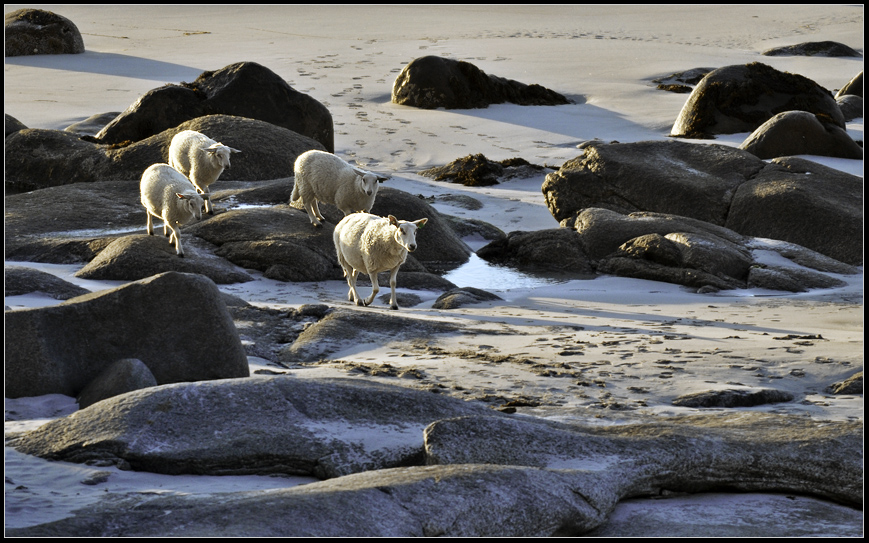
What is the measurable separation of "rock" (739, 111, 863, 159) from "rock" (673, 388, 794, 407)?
12261 millimetres

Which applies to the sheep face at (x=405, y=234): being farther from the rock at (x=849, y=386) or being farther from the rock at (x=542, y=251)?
the rock at (x=849, y=386)

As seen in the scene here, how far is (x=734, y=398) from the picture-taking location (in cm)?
629

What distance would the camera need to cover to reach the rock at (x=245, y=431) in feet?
15.0

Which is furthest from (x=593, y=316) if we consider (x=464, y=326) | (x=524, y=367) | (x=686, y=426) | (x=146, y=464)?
(x=146, y=464)

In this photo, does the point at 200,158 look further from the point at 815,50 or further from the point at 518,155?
the point at 815,50

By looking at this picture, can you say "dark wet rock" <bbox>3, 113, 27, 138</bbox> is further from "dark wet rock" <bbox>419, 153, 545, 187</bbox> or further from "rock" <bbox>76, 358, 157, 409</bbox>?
"rock" <bbox>76, 358, 157, 409</bbox>

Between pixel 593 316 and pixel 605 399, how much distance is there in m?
3.40

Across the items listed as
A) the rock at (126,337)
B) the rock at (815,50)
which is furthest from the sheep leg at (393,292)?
the rock at (815,50)

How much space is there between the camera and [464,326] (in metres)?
8.88

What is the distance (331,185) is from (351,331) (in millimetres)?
4063

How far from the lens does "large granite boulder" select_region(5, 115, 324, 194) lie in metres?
14.9

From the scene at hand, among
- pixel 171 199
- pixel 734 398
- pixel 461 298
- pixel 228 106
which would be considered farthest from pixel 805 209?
pixel 228 106

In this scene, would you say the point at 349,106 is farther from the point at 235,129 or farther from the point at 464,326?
the point at 464,326

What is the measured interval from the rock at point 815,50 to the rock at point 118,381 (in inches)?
1086
